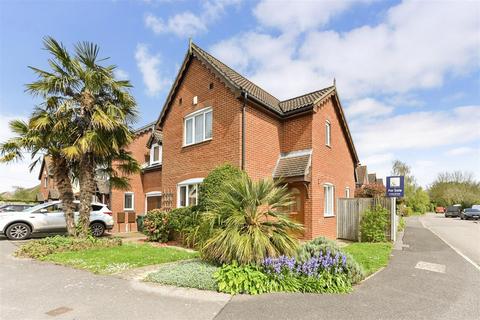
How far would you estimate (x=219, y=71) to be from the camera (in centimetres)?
1286

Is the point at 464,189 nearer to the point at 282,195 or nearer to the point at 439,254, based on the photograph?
the point at 439,254

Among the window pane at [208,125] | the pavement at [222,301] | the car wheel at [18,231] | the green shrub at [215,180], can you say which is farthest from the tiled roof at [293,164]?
the car wheel at [18,231]

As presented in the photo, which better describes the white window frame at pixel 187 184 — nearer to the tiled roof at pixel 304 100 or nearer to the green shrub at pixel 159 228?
the green shrub at pixel 159 228

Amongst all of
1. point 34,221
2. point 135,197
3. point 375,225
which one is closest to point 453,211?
point 375,225

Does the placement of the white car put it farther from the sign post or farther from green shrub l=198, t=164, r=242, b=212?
the sign post

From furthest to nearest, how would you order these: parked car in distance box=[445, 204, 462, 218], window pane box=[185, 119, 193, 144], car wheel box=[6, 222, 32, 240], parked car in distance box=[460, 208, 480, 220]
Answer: parked car in distance box=[445, 204, 462, 218], parked car in distance box=[460, 208, 480, 220], window pane box=[185, 119, 193, 144], car wheel box=[6, 222, 32, 240]

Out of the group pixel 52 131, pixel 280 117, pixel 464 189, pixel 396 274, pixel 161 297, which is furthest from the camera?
pixel 464 189

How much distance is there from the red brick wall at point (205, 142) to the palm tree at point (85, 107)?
10.4 feet

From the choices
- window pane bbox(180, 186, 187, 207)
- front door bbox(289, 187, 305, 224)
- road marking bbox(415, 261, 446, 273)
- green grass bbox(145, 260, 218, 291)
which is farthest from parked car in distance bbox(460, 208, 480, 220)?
green grass bbox(145, 260, 218, 291)

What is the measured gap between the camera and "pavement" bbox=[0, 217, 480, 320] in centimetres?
489

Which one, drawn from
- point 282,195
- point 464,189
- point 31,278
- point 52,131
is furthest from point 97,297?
point 464,189

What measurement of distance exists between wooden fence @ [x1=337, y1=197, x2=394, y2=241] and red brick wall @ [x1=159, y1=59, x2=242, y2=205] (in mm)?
6649

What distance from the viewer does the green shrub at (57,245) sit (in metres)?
9.54

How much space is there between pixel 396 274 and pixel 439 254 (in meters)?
4.37
